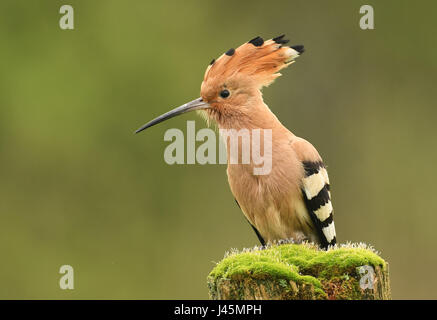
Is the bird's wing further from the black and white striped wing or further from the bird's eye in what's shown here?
the bird's eye

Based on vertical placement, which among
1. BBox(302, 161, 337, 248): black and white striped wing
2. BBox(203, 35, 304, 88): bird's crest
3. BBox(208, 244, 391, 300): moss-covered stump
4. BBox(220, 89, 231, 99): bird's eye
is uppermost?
BBox(203, 35, 304, 88): bird's crest

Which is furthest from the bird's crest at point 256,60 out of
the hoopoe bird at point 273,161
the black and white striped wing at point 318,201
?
the black and white striped wing at point 318,201

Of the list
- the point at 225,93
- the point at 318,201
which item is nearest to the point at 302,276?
the point at 318,201

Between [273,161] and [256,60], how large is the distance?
0.49 m

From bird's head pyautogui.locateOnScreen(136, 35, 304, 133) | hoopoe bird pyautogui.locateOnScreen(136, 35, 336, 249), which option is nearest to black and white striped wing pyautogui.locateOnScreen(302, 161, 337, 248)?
hoopoe bird pyautogui.locateOnScreen(136, 35, 336, 249)

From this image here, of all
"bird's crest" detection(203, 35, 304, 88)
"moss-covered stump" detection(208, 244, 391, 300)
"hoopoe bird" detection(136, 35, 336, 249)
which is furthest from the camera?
"bird's crest" detection(203, 35, 304, 88)

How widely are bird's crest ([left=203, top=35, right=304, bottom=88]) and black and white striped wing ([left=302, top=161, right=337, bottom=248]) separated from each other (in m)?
0.48

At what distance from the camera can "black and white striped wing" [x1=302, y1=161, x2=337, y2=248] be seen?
2.94 m

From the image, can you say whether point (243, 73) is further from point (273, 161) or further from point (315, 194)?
point (315, 194)

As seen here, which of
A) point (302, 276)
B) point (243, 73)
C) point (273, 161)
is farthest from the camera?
point (243, 73)

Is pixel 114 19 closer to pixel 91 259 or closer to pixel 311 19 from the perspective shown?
pixel 311 19

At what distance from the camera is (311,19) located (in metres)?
6.46

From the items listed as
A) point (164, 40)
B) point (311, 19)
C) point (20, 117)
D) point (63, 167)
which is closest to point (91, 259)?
point (63, 167)

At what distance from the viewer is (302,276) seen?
234 cm
